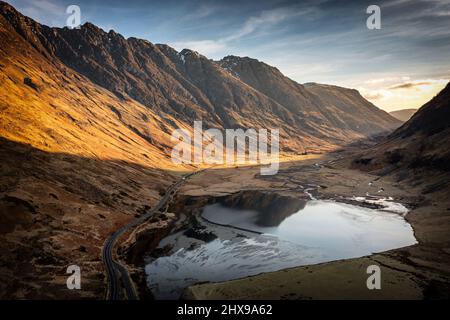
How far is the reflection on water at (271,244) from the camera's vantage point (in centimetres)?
6550

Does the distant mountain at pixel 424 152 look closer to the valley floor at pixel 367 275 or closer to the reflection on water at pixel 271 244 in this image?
the reflection on water at pixel 271 244

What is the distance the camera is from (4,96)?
14625 cm

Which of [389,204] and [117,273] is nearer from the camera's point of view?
[117,273]

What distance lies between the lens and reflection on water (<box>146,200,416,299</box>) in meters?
65.5

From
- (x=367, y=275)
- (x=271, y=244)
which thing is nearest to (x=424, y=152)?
(x=271, y=244)

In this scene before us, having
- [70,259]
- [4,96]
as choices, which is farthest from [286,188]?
[4,96]

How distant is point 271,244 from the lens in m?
82.6
